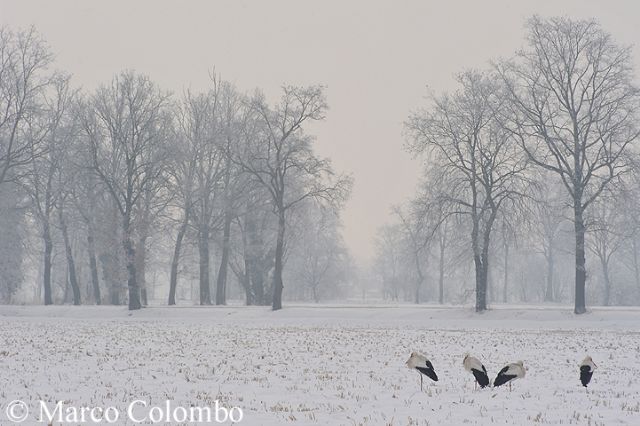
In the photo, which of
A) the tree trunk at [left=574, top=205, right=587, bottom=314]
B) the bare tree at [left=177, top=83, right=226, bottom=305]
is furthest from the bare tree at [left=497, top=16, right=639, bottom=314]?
the bare tree at [left=177, top=83, right=226, bottom=305]

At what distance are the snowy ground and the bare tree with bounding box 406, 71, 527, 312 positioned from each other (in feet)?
43.0

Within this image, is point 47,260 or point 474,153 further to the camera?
point 47,260

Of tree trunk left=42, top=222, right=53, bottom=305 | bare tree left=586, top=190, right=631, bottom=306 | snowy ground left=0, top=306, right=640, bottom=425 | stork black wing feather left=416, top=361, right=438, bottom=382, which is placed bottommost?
snowy ground left=0, top=306, right=640, bottom=425

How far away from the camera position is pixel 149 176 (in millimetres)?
47969

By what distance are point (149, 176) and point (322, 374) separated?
34.6m

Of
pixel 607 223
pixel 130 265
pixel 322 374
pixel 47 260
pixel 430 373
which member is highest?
pixel 607 223

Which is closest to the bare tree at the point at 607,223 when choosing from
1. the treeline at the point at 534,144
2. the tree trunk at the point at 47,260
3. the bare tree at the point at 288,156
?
the treeline at the point at 534,144

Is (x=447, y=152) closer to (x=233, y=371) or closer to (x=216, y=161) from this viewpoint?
(x=216, y=161)

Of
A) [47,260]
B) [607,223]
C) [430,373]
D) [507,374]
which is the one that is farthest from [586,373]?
[47,260]

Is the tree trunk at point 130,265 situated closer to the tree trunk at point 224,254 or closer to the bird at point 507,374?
the tree trunk at point 224,254

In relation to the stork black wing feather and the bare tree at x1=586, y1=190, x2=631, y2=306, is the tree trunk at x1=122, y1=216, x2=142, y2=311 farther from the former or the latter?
the stork black wing feather

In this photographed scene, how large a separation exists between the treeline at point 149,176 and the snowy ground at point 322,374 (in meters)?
18.8

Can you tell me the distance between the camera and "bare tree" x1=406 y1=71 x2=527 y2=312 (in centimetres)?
4112

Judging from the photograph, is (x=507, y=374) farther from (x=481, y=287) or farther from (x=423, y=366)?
(x=481, y=287)
